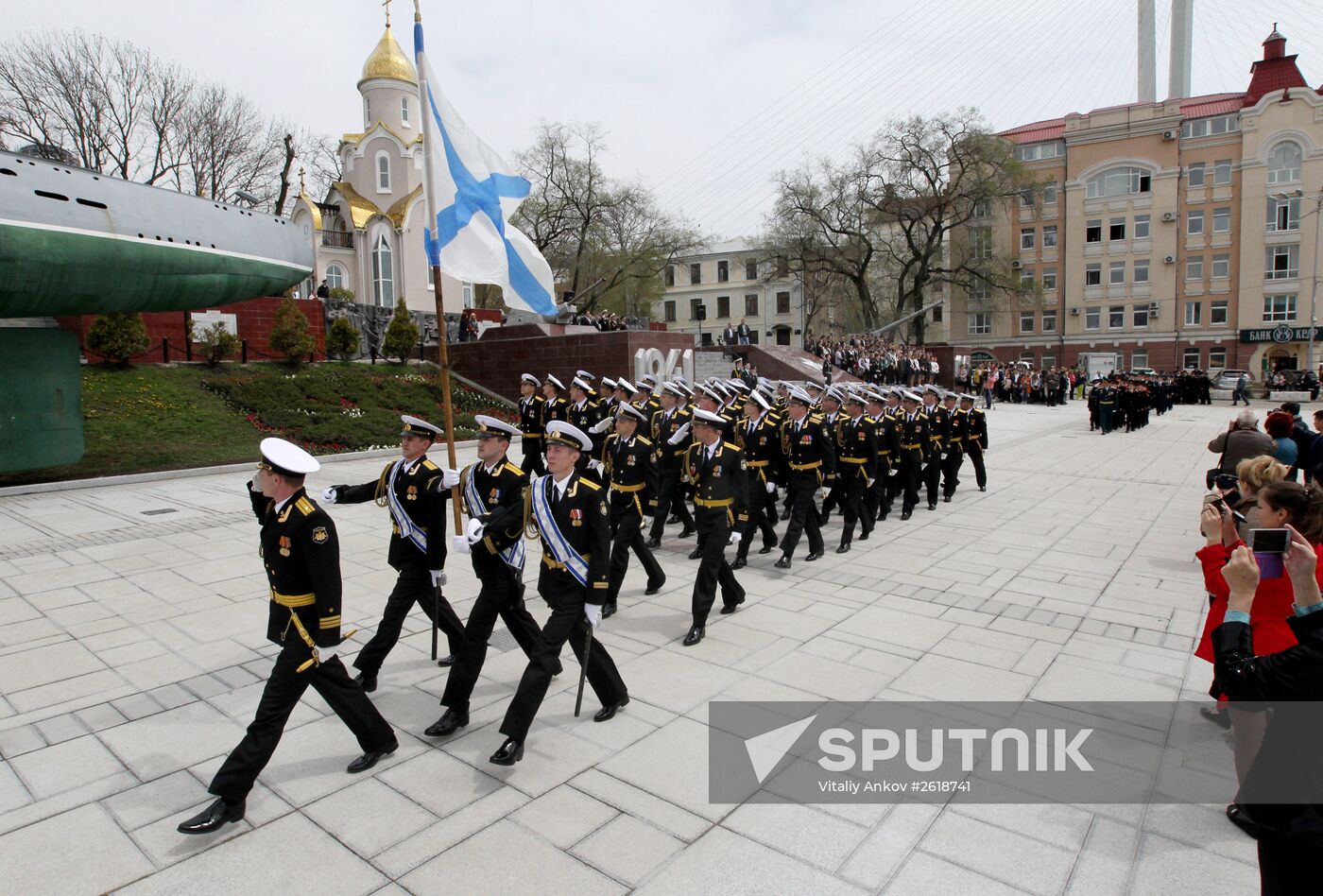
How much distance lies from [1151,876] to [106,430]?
18307mm

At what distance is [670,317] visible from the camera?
75375 millimetres

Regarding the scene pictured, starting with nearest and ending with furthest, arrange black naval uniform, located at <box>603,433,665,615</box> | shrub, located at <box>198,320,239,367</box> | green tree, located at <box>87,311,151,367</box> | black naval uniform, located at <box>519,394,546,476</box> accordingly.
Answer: black naval uniform, located at <box>603,433,665,615</box> → black naval uniform, located at <box>519,394,546,476</box> → green tree, located at <box>87,311,151,367</box> → shrub, located at <box>198,320,239,367</box>

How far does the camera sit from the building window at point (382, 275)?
36.0m

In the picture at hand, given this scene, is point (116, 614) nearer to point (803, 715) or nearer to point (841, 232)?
point (803, 715)

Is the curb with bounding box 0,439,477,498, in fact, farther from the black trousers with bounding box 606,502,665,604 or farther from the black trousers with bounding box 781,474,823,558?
the black trousers with bounding box 781,474,823,558

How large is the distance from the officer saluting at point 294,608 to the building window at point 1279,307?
2268 inches

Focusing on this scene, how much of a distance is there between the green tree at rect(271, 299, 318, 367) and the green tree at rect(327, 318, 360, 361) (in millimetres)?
1392

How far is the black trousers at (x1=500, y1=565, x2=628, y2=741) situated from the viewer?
4.24m

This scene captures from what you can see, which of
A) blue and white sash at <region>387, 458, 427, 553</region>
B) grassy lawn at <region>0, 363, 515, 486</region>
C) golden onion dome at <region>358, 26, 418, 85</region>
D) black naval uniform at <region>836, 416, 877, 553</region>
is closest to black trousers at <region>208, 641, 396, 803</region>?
blue and white sash at <region>387, 458, 427, 553</region>

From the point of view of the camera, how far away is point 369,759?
14.0 feet

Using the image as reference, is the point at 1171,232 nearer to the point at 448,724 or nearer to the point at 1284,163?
the point at 1284,163

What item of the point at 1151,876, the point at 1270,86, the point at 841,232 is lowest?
the point at 1151,876

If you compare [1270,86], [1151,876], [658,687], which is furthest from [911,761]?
[1270,86]

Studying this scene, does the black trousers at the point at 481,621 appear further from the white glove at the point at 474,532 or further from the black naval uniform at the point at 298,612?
the black naval uniform at the point at 298,612
